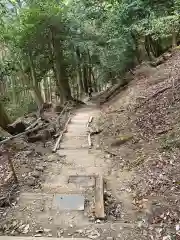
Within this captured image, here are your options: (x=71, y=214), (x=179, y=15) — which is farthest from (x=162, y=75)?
(x=71, y=214)

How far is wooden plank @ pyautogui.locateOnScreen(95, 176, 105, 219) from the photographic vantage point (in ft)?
17.6

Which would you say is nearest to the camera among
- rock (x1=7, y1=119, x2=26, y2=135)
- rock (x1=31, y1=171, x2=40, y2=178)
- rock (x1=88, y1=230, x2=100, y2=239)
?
rock (x1=88, y1=230, x2=100, y2=239)

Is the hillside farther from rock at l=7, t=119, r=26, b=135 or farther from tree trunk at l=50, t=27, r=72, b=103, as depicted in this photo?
tree trunk at l=50, t=27, r=72, b=103

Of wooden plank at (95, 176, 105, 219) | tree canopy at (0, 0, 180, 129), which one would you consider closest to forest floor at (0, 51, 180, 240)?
wooden plank at (95, 176, 105, 219)

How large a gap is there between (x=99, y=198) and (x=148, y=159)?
2027mm

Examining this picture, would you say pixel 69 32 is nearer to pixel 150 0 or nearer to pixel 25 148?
pixel 150 0

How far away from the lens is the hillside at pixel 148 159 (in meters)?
5.34

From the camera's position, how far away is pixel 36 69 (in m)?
21.7

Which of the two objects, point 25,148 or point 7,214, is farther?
point 25,148

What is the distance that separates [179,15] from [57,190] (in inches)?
298

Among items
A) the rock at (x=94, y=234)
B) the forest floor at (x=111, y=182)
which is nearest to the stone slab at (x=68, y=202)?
the forest floor at (x=111, y=182)

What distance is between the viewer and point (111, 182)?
6.91 m

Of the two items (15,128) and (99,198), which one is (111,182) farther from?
(15,128)

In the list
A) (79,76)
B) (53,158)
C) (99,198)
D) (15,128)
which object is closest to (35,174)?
(53,158)
